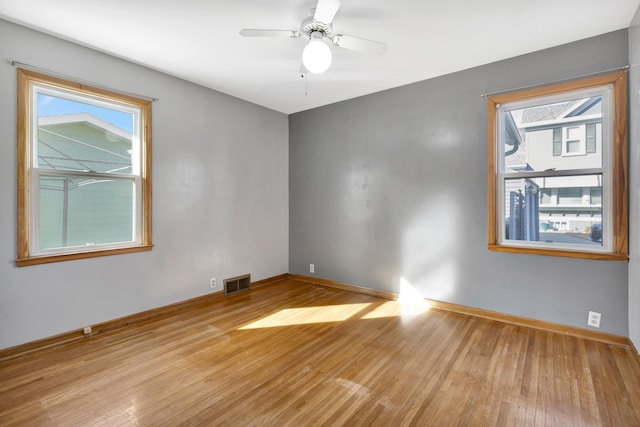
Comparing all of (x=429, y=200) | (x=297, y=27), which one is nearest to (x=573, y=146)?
(x=429, y=200)

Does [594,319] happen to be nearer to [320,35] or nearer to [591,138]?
[591,138]

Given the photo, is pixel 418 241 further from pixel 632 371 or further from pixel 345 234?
pixel 632 371

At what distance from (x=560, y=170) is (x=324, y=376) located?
287 cm

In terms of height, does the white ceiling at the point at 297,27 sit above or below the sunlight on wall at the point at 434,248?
above

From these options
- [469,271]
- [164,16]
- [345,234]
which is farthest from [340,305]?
[164,16]

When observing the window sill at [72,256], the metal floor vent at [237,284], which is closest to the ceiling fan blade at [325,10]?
the window sill at [72,256]

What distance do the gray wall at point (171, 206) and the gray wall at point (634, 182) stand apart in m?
3.99

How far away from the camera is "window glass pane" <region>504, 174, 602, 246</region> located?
2.75 m

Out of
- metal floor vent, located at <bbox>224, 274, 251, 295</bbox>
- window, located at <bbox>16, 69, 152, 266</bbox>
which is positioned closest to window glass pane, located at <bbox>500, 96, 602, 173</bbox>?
metal floor vent, located at <bbox>224, 274, 251, 295</bbox>

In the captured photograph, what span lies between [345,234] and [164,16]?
10.4 feet

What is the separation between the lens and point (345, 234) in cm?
438

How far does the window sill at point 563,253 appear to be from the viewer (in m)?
2.57

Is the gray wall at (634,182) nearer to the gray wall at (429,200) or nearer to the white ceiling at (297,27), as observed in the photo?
the gray wall at (429,200)

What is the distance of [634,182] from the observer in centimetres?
237
